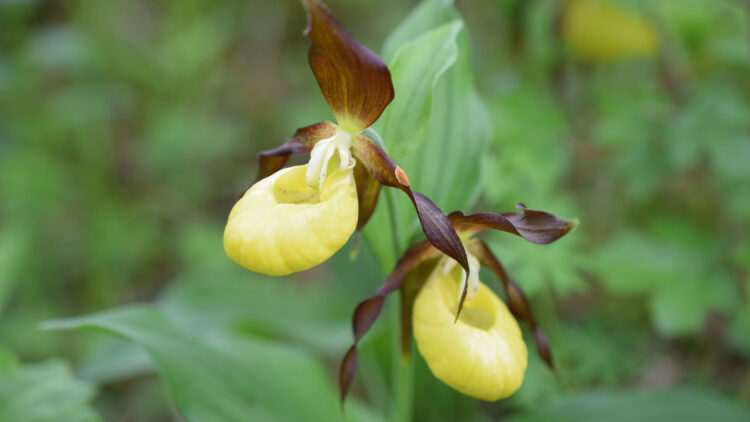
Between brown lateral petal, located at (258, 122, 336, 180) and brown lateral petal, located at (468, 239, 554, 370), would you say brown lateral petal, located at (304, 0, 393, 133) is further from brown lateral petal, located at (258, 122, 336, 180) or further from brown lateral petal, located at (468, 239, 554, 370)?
brown lateral petal, located at (468, 239, 554, 370)

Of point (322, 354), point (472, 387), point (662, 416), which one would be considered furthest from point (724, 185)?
point (322, 354)

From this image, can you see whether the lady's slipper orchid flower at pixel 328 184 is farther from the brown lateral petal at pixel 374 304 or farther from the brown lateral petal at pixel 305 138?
the brown lateral petal at pixel 374 304

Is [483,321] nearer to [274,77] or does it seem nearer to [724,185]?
[724,185]

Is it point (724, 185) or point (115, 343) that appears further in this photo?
point (115, 343)

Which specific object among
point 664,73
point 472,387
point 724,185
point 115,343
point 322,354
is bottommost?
point 322,354

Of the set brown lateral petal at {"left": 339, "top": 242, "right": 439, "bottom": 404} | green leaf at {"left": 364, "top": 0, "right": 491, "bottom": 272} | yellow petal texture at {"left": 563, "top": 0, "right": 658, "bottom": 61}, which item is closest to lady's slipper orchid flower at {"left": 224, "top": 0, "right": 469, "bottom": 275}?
brown lateral petal at {"left": 339, "top": 242, "right": 439, "bottom": 404}

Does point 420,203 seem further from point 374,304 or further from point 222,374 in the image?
point 222,374
